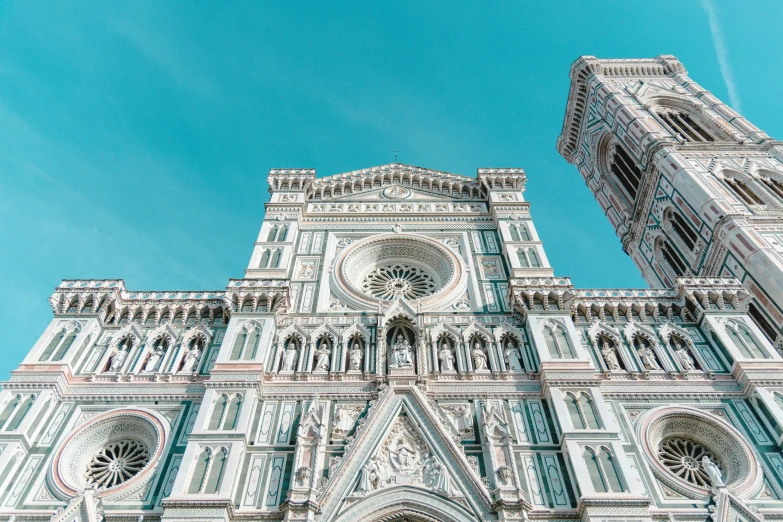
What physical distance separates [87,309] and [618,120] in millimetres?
22392

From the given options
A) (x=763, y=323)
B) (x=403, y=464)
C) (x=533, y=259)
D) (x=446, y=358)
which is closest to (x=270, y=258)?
(x=446, y=358)

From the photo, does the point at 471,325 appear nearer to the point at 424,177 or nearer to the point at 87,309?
the point at 424,177

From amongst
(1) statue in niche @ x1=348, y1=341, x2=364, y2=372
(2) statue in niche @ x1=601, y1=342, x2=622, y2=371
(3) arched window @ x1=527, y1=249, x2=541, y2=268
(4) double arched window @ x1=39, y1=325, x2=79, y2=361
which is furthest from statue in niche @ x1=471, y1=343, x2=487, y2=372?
(4) double arched window @ x1=39, y1=325, x2=79, y2=361

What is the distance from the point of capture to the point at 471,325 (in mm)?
15586

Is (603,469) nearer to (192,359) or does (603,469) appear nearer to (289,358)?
(289,358)

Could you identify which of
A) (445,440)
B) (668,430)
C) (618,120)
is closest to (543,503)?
(445,440)

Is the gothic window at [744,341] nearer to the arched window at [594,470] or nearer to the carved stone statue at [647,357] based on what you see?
the carved stone statue at [647,357]

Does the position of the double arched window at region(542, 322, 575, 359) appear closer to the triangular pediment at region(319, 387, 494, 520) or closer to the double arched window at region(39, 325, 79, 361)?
Result: the triangular pediment at region(319, 387, 494, 520)

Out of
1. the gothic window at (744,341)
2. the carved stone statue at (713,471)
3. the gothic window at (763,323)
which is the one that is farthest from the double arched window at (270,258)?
the gothic window at (763,323)

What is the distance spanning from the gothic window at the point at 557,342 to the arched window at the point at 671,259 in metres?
10.4

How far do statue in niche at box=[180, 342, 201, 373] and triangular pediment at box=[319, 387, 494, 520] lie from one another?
14.4ft

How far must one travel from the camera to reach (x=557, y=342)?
577 inches

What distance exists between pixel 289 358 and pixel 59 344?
5.19 m

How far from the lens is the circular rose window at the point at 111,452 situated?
12.2 m
